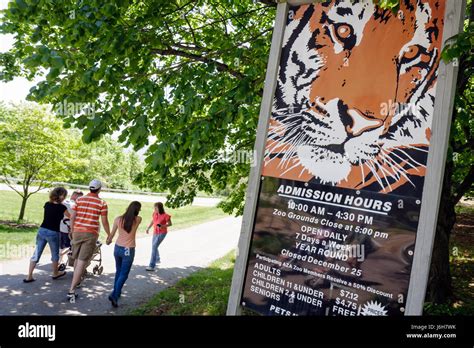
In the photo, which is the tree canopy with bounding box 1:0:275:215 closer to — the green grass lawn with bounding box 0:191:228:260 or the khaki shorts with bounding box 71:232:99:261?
the khaki shorts with bounding box 71:232:99:261

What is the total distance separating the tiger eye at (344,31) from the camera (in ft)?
9.07

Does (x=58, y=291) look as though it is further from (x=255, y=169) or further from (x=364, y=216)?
(x=364, y=216)

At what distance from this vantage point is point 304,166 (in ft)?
9.15

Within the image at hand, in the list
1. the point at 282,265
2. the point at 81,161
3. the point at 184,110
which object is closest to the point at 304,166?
the point at 282,265

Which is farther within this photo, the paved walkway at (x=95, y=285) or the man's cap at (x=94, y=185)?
the man's cap at (x=94, y=185)

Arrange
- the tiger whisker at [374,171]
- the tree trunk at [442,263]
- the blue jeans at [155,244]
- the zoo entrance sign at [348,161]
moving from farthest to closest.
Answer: the blue jeans at [155,244], the tree trunk at [442,263], the tiger whisker at [374,171], the zoo entrance sign at [348,161]

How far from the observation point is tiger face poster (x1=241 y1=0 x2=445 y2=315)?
247cm

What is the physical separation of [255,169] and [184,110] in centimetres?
177

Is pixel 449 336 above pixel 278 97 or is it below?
below

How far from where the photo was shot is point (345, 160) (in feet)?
8.71

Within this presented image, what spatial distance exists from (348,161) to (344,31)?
0.92 meters

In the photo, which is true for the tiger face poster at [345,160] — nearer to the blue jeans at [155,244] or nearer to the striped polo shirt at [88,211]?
the striped polo shirt at [88,211]

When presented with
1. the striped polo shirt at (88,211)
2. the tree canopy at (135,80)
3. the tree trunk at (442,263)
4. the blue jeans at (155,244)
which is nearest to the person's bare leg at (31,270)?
the striped polo shirt at (88,211)

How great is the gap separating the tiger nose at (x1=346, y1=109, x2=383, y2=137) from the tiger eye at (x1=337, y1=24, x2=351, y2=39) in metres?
0.54
